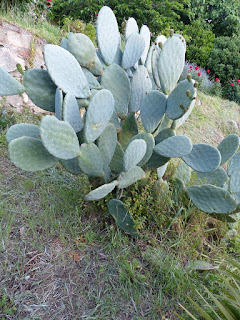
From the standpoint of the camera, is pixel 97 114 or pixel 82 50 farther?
pixel 82 50

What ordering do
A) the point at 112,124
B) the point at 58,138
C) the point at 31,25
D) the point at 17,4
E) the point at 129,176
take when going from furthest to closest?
the point at 17,4
the point at 31,25
the point at 112,124
the point at 129,176
the point at 58,138

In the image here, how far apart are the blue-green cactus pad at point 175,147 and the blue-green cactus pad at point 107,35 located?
0.71m

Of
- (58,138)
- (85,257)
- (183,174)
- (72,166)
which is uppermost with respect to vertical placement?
(58,138)

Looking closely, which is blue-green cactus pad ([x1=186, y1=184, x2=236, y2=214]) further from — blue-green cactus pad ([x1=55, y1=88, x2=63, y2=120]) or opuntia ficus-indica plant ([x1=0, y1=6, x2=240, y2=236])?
blue-green cactus pad ([x1=55, y1=88, x2=63, y2=120])

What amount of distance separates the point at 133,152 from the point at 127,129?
20.2 inches

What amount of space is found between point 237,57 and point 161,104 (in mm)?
6186

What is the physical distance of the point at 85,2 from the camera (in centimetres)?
643

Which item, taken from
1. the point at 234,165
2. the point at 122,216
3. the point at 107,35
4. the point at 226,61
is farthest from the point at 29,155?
the point at 226,61

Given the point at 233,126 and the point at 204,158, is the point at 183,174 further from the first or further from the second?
the point at 233,126

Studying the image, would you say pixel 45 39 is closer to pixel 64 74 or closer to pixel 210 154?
pixel 64 74

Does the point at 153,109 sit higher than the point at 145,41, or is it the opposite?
the point at 145,41

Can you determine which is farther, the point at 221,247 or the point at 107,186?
the point at 221,247

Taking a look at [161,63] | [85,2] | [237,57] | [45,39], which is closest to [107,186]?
[161,63]

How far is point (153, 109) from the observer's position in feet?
5.89
